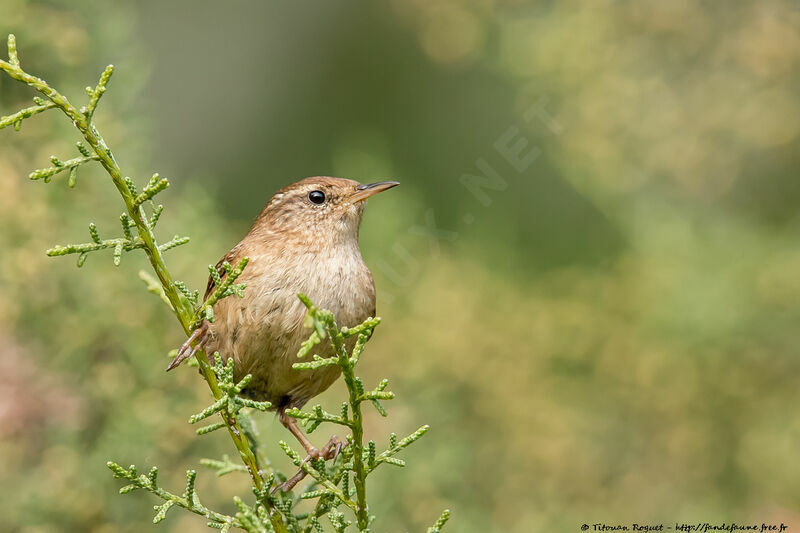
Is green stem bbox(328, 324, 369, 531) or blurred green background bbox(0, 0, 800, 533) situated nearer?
green stem bbox(328, 324, 369, 531)

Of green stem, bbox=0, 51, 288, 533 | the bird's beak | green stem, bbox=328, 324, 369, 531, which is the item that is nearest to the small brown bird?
the bird's beak

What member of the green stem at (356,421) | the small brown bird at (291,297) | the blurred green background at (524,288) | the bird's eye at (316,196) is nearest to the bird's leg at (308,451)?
the small brown bird at (291,297)

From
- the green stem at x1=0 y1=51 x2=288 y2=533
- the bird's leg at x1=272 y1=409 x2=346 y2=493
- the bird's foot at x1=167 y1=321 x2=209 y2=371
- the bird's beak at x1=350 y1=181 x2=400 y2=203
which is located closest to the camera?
the green stem at x1=0 y1=51 x2=288 y2=533

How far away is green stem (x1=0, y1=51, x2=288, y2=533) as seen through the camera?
178cm

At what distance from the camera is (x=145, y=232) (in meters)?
1.89

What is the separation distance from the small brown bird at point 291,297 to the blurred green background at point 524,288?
1222 mm

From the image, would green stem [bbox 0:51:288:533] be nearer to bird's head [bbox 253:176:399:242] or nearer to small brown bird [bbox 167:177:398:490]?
small brown bird [bbox 167:177:398:490]

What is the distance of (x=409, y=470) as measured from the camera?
15.0 ft

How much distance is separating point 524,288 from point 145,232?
3761 millimetres

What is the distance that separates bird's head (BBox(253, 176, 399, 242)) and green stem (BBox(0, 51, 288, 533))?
1.09 m

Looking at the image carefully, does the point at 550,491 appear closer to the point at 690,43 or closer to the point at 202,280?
the point at 202,280

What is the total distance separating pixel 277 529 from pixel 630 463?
3.44 meters

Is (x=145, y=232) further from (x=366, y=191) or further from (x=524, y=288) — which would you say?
(x=524, y=288)

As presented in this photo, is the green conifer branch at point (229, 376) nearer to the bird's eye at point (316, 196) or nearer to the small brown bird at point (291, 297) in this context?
the small brown bird at point (291, 297)
